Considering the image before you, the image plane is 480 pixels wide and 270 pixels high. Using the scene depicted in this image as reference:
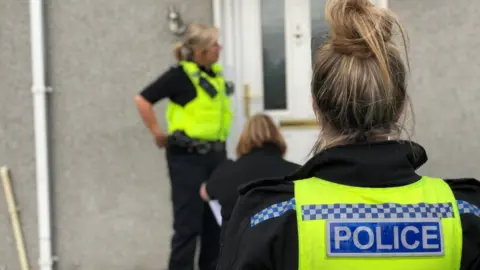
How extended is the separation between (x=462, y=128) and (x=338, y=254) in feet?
9.35

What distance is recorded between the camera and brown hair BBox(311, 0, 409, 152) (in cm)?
125

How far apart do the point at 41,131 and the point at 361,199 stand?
11.0 feet

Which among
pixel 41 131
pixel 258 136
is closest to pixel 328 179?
pixel 258 136

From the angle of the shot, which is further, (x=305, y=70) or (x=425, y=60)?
(x=305, y=70)

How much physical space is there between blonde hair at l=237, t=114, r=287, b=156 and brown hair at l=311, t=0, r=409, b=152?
1.70 m

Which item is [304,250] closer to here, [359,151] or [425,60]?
[359,151]

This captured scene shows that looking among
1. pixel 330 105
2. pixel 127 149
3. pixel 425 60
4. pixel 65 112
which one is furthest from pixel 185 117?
pixel 330 105

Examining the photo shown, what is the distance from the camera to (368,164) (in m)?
1.25

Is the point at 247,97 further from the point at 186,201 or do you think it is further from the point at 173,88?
the point at 186,201

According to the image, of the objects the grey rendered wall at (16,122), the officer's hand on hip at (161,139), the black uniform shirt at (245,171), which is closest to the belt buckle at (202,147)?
the officer's hand on hip at (161,139)

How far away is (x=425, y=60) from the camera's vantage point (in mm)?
3762

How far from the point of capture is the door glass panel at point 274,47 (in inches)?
167

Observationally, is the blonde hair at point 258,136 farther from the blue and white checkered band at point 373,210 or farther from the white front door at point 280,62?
the blue and white checkered band at point 373,210

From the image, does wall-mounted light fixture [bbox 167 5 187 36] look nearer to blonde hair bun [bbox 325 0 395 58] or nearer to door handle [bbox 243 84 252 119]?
door handle [bbox 243 84 252 119]
